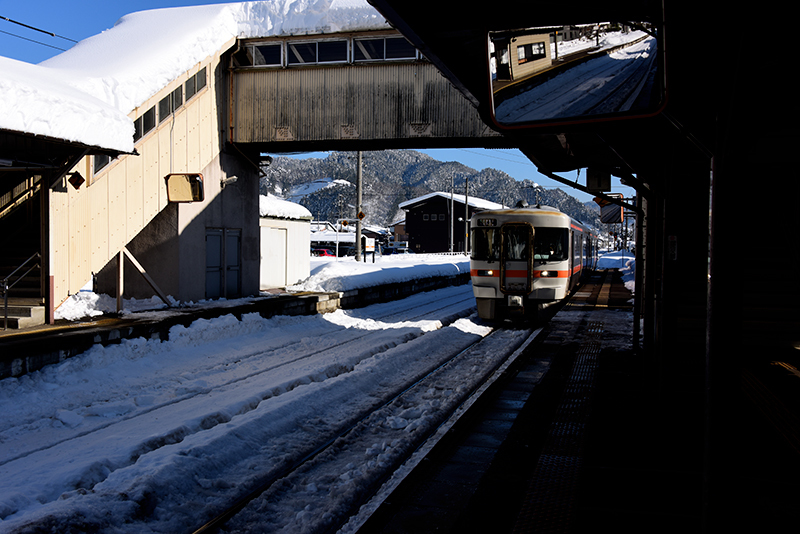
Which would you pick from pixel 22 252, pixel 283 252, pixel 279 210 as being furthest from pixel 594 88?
pixel 283 252

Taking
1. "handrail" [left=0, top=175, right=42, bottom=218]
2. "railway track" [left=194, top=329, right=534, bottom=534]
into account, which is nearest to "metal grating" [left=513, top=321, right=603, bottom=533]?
"railway track" [left=194, top=329, right=534, bottom=534]

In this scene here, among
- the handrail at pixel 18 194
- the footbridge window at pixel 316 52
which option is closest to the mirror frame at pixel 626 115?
the handrail at pixel 18 194

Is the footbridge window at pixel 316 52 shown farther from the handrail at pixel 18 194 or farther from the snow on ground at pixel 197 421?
the snow on ground at pixel 197 421

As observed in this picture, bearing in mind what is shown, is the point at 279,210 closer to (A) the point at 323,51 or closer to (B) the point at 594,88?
(A) the point at 323,51

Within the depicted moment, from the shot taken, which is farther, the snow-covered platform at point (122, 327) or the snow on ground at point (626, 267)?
the snow on ground at point (626, 267)

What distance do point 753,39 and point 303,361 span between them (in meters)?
8.23

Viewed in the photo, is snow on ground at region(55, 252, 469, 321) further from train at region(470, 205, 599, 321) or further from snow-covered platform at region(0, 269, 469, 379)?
train at region(470, 205, 599, 321)

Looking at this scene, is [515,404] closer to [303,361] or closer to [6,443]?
[303,361]

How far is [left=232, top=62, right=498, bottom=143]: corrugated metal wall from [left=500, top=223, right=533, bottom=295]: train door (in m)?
2.54

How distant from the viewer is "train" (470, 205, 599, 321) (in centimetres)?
1436

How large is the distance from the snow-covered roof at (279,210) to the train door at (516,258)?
24.0 ft

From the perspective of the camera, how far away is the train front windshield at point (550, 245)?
14.4 m

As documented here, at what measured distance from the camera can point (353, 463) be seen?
Result: 17.9ft

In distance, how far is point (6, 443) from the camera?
5.88 metres
